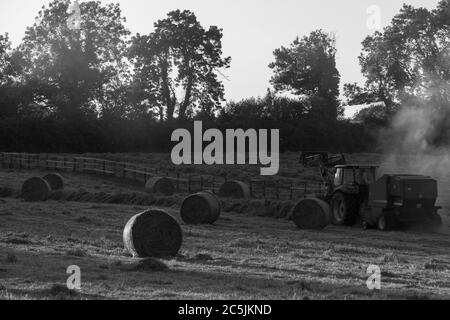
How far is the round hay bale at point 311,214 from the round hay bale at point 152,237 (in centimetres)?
843

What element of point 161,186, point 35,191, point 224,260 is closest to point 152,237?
point 224,260

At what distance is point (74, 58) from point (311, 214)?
46143mm

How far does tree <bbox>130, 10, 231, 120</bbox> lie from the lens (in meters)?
68.9

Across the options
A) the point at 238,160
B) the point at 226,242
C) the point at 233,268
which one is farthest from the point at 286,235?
the point at 238,160

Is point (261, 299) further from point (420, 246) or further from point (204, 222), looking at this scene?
point (204, 222)

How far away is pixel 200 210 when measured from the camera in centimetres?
2566

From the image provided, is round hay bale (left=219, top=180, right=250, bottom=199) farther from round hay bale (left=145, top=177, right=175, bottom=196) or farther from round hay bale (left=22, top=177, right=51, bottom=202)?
round hay bale (left=22, top=177, right=51, bottom=202)

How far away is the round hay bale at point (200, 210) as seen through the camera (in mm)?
25469

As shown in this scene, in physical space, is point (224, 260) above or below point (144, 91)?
below

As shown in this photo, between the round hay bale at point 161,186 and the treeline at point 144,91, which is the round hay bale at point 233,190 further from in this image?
the treeline at point 144,91

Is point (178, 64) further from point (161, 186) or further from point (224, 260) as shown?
point (224, 260)

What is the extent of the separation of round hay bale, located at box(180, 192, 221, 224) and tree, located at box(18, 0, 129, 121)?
37273 millimetres

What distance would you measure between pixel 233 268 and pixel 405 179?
444 inches

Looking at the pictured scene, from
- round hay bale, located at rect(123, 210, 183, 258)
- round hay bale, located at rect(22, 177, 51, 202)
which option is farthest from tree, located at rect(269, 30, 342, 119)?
round hay bale, located at rect(123, 210, 183, 258)
